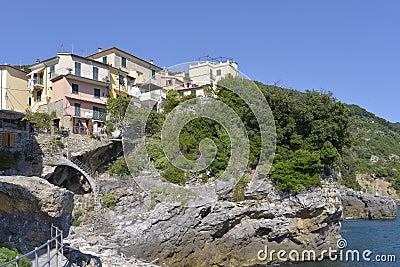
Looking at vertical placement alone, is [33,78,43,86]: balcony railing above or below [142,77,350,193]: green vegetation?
above

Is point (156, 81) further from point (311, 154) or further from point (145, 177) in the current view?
point (311, 154)

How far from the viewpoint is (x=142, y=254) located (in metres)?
17.2

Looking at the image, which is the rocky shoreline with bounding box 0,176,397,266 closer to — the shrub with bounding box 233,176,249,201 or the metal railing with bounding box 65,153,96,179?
the shrub with bounding box 233,176,249,201

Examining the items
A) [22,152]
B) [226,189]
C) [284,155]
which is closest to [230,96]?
[284,155]

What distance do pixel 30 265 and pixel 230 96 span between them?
1963 cm

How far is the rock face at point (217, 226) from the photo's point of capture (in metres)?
17.9

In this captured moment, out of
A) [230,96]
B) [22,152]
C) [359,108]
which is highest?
[359,108]

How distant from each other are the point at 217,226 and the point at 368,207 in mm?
34832

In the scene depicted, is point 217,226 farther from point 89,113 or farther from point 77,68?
point 77,68

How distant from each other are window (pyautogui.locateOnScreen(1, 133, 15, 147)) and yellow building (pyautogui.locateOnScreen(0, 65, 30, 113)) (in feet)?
31.6

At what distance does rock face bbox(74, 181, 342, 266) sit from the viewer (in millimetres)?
17922

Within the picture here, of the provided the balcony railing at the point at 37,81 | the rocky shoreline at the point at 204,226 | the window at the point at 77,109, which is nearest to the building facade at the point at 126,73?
the window at the point at 77,109

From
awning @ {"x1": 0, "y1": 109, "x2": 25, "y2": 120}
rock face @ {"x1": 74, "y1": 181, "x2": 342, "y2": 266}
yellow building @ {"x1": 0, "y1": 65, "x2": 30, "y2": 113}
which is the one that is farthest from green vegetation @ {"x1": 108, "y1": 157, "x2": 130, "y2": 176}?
yellow building @ {"x1": 0, "y1": 65, "x2": 30, "y2": 113}

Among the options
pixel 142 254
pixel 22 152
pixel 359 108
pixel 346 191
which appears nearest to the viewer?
pixel 142 254
